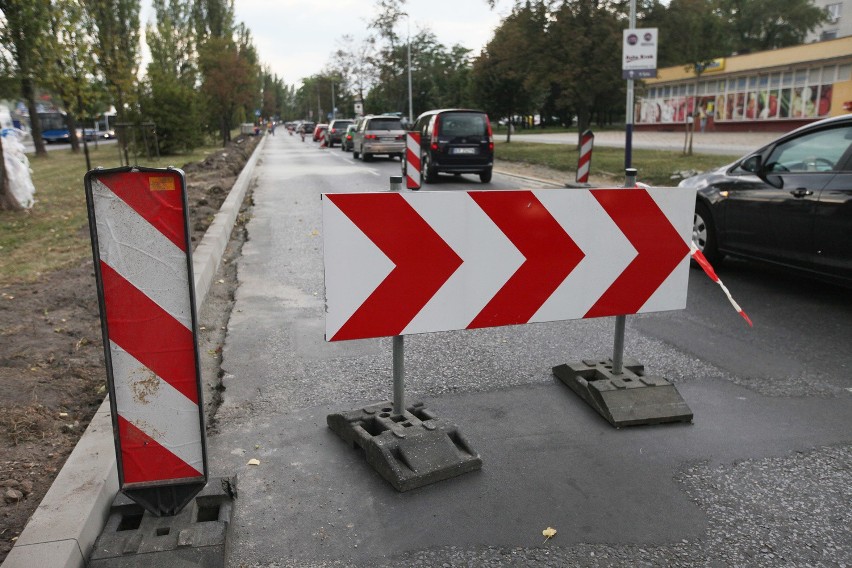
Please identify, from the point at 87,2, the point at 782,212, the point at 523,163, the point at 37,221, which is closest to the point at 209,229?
the point at 37,221

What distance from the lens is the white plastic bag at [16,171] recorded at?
12320 millimetres

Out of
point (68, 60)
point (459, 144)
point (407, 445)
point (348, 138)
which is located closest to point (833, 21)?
point (348, 138)

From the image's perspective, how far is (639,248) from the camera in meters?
4.04

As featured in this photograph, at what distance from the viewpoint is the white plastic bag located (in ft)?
40.4

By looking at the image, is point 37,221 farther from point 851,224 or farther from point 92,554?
point 851,224

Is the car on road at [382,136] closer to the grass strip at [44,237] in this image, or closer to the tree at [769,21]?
the grass strip at [44,237]

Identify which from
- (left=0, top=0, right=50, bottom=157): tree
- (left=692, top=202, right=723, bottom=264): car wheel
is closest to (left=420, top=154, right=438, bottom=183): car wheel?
(left=0, top=0, right=50, bottom=157): tree

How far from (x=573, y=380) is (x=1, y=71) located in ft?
43.1

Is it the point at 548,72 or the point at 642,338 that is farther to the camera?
the point at 548,72

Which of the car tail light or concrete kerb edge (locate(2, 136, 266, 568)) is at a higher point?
the car tail light

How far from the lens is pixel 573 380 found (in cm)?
446

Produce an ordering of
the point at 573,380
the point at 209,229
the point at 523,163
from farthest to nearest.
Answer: the point at 523,163 < the point at 209,229 < the point at 573,380

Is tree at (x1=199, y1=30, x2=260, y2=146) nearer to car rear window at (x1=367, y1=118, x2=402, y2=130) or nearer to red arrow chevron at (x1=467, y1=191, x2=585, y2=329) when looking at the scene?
car rear window at (x1=367, y1=118, x2=402, y2=130)

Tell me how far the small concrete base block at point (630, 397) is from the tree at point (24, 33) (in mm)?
11898
